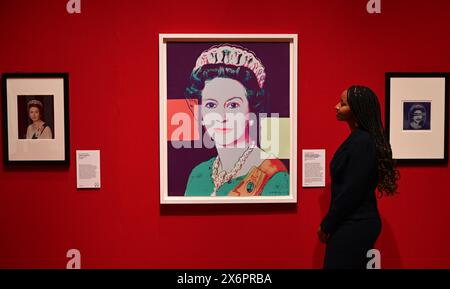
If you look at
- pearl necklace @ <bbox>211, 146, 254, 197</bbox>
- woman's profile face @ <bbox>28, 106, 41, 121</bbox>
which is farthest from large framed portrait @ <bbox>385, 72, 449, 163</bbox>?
woman's profile face @ <bbox>28, 106, 41, 121</bbox>

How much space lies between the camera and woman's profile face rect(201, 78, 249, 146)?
199 centimetres

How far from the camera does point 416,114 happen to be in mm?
2023

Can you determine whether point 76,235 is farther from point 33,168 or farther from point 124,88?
point 124,88

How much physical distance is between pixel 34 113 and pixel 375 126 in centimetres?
176

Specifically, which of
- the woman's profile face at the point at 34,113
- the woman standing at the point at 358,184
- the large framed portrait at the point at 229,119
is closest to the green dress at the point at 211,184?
the large framed portrait at the point at 229,119

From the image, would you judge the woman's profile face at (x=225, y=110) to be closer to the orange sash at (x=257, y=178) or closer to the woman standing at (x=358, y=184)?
the orange sash at (x=257, y=178)

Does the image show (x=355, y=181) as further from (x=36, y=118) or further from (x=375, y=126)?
(x=36, y=118)

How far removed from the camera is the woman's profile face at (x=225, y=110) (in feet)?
6.54

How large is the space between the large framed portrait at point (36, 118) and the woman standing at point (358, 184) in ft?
4.73

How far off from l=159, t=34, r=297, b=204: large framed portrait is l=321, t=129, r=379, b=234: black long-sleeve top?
0.43 m

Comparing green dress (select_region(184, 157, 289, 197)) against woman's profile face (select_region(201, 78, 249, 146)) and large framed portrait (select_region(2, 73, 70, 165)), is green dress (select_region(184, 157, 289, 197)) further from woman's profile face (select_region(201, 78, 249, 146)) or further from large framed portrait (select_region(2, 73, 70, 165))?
large framed portrait (select_region(2, 73, 70, 165))

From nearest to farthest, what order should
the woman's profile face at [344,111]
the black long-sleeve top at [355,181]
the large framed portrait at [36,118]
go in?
the black long-sleeve top at [355,181] < the woman's profile face at [344,111] < the large framed portrait at [36,118]

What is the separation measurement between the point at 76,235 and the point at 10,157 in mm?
565

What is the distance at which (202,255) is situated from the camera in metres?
2.04
